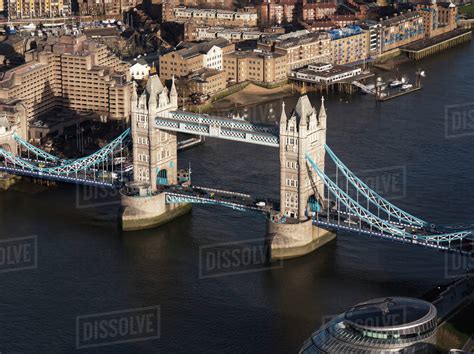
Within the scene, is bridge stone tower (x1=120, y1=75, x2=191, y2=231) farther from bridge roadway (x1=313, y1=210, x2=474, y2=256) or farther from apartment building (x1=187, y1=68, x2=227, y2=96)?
apartment building (x1=187, y1=68, x2=227, y2=96)

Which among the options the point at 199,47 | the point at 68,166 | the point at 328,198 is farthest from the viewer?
the point at 199,47

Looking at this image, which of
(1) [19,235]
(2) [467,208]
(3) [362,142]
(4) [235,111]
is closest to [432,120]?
Result: (3) [362,142]

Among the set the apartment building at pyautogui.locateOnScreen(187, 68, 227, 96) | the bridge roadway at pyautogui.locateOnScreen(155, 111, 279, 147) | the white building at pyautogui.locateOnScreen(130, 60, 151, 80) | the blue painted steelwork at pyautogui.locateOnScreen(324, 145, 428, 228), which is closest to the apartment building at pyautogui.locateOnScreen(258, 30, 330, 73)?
the apartment building at pyautogui.locateOnScreen(187, 68, 227, 96)

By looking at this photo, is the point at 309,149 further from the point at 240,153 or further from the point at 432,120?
the point at 432,120

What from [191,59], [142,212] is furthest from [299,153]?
[191,59]

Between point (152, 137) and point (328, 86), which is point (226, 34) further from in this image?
point (152, 137)

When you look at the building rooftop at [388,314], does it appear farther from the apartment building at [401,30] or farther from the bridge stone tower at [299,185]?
the apartment building at [401,30]
